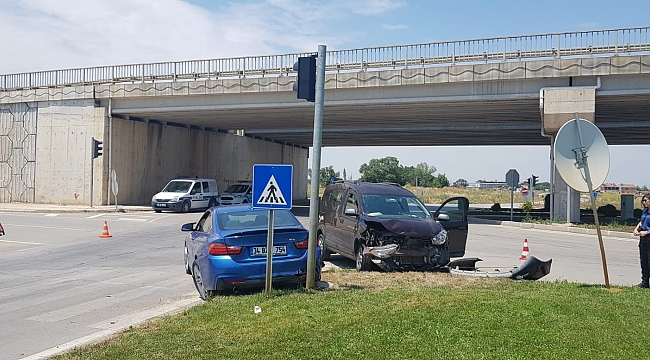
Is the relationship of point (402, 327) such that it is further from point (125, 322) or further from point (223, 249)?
point (125, 322)

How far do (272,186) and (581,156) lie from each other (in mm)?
4468

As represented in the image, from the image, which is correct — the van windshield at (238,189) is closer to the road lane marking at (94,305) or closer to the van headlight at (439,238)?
the road lane marking at (94,305)

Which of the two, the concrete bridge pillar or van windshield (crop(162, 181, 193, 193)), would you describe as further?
van windshield (crop(162, 181, 193, 193))

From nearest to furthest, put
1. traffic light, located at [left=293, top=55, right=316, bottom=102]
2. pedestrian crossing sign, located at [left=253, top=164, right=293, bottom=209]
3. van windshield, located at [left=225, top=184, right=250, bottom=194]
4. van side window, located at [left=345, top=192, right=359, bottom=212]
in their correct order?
1. pedestrian crossing sign, located at [left=253, top=164, right=293, bottom=209]
2. traffic light, located at [left=293, top=55, right=316, bottom=102]
3. van side window, located at [left=345, top=192, right=359, bottom=212]
4. van windshield, located at [left=225, top=184, right=250, bottom=194]

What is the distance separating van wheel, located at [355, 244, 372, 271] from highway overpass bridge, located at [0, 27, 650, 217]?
16.3 metres

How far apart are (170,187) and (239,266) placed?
2382cm

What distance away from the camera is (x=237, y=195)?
33781mm

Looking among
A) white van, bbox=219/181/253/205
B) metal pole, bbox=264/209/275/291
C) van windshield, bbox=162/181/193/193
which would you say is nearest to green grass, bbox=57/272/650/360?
metal pole, bbox=264/209/275/291

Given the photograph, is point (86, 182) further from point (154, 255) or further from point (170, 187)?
Answer: point (154, 255)

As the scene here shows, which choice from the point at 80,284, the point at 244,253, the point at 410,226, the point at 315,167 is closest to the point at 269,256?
the point at 244,253

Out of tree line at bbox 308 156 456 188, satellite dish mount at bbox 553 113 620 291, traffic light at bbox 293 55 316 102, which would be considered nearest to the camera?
satellite dish mount at bbox 553 113 620 291

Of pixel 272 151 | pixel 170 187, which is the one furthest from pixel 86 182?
pixel 272 151

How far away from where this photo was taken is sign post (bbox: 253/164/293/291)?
8.27 meters

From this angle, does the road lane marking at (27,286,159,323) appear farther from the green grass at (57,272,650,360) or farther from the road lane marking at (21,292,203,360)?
the green grass at (57,272,650,360)
